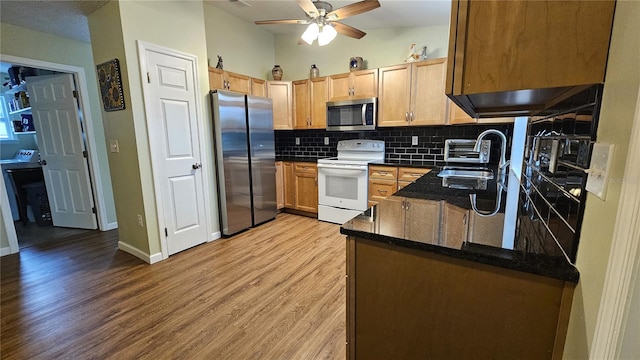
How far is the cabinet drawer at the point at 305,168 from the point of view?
151 inches

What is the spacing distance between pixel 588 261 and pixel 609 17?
0.52 metres

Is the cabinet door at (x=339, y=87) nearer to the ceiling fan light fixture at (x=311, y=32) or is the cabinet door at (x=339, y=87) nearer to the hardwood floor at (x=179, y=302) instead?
the ceiling fan light fixture at (x=311, y=32)

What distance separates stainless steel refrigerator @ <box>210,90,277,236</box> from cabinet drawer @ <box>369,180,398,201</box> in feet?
4.44

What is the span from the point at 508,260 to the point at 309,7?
7.06 ft

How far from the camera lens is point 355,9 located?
210 centimetres

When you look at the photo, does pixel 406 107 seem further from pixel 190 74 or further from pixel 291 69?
pixel 190 74

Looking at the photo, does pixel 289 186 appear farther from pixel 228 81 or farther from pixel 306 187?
pixel 228 81

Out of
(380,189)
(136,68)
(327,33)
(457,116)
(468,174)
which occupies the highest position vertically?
(327,33)

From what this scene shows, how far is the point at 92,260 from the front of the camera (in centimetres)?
267

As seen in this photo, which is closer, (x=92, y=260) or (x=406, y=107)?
(x=92, y=260)

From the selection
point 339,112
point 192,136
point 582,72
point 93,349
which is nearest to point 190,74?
point 192,136

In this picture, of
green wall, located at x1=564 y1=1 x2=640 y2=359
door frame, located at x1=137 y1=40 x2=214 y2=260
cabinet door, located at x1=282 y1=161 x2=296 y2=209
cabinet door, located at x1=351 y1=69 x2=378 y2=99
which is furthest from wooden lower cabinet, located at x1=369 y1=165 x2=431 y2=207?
green wall, located at x1=564 y1=1 x2=640 y2=359

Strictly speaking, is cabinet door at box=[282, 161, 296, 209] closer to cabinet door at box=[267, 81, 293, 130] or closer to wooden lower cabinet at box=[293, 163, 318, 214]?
wooden lower cabinet at box=[293, 163, 318, 214]

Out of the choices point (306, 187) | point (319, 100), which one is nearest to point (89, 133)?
point (306, 187)
